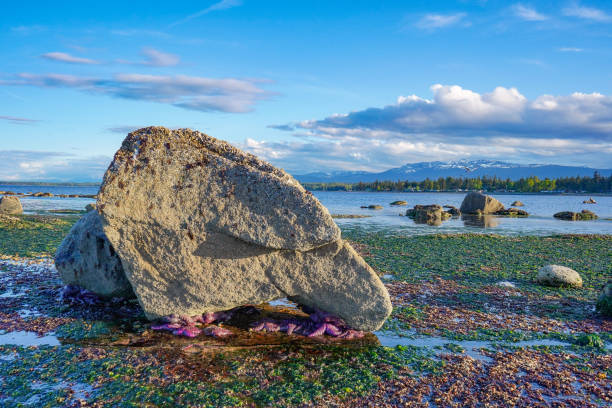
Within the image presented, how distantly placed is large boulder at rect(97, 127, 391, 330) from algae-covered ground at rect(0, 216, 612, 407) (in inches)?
31.8

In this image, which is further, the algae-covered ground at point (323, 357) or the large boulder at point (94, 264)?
the large boulder at point (94, 264)

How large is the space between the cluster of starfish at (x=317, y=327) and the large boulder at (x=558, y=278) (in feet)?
25.8

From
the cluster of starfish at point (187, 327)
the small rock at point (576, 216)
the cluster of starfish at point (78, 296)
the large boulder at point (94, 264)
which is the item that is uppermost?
the large boulder at point (94, 264)

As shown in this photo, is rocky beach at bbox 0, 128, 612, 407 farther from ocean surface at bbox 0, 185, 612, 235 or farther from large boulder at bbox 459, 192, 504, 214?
large boulder at bbox 459, 192, 504, 214

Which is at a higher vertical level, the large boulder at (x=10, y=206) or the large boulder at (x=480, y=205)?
the large boulder at (x=10, y=206)

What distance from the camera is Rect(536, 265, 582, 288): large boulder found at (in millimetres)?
12672

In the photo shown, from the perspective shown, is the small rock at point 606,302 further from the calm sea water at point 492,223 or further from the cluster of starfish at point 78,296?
the calm sea water at point 492,223

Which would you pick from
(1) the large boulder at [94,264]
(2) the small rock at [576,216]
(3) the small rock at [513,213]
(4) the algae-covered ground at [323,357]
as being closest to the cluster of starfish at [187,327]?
(4) the algae-covered ground at [323,357]

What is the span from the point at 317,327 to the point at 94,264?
5.27 metres

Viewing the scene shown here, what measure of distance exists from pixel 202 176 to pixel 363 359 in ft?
14.6

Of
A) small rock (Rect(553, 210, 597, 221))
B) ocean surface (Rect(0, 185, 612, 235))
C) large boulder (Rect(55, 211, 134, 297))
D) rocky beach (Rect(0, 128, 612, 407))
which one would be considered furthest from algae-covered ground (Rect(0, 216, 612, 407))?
small rock (Rect(553, 210, 597, 221))

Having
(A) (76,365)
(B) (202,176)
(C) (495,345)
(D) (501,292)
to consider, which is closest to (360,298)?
(C) (495,345)

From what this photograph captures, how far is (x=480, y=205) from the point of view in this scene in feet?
184

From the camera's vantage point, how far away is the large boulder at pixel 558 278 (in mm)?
12672
